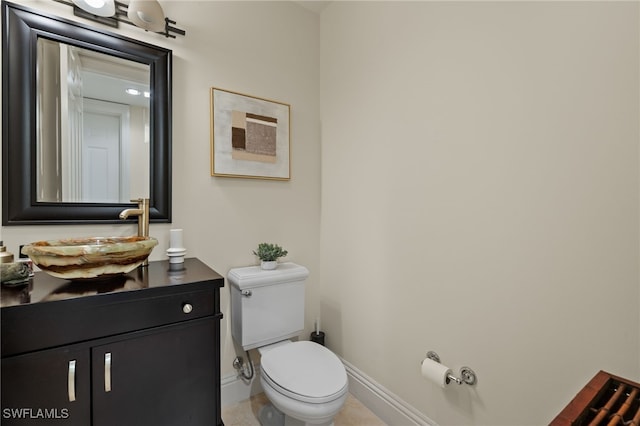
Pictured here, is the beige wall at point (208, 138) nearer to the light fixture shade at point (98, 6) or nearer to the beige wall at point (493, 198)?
the light fixture shade at point (98, 6)

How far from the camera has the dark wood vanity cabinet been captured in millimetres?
878

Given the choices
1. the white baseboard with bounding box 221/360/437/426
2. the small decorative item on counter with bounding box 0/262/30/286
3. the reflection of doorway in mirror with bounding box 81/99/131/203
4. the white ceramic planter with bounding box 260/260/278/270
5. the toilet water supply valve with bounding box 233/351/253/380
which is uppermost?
the reflection of doorway in mirror with bounding box 81/99/131/203

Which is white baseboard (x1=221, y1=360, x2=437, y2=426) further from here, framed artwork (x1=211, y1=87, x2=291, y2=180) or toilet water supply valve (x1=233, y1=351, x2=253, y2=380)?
framed artwork (x1=211, y1=87, x2=291, y2=180)

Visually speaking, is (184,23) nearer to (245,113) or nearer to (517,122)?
(245,113)

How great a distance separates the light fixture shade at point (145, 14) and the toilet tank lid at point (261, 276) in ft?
4.37

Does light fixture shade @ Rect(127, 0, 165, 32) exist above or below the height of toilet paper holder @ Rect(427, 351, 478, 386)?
above

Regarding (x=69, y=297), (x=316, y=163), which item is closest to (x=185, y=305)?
(x=69, y=297)

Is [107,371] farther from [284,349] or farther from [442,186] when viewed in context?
[442,186]

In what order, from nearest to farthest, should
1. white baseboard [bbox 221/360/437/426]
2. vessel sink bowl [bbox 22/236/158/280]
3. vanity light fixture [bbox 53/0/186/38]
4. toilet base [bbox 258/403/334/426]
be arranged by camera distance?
1. vessel sink bowl [bbox 22/236/158/280]
2. vanity light fixture [bbox 53/0/186/38]
3. white baseboard [bbox 221/360/437/426]
4. toilet base [bbox 258/403/334/426]

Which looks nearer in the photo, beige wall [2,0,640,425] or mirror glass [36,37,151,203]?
beige wall [2,0,640,425]

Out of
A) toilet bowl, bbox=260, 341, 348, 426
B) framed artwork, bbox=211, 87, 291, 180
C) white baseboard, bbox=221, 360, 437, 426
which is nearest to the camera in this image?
toilet bowl, bbox=260, 341, 348, 426

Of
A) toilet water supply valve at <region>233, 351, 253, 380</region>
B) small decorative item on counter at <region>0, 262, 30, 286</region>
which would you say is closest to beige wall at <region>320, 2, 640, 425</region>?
toilet water supply valve at <region>233, 351, 253, 380</region>

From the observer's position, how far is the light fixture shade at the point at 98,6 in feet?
4.32

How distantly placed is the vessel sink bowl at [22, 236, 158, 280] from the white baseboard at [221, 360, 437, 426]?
106 centimetres
